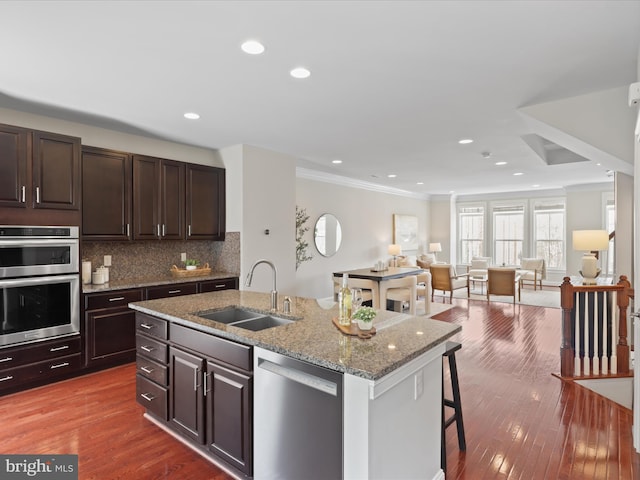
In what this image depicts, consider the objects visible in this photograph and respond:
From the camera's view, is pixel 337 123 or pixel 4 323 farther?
pixel 337 123

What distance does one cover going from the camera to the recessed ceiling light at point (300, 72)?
277 centimetres

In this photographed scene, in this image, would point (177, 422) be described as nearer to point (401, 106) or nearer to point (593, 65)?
point (401, 106)

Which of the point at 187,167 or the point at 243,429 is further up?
the point at 187,167

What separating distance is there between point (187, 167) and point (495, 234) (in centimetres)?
938

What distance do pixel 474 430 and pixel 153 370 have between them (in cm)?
238

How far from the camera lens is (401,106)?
353cm

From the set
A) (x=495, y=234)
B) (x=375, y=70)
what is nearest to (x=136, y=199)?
(x=375, y=70)

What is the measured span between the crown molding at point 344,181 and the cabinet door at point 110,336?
392 centimetres

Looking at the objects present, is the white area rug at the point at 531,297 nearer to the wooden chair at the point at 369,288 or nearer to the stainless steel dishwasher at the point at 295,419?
the wooden chair at the point at 369,288

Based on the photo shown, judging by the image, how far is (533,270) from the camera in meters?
9.71

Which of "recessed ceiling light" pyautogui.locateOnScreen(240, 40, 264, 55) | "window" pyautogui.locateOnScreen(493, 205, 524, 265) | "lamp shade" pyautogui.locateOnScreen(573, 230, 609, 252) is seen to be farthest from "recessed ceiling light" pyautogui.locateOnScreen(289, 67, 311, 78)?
"window" pyautogui.locateOnScreen(493, 205, 524, 265)

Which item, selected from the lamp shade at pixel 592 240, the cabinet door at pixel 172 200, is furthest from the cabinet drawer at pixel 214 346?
the lamp shade at pixel 592 240

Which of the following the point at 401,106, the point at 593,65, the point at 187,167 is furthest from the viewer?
the point at 187,167

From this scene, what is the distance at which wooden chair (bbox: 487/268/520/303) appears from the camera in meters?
7.38
